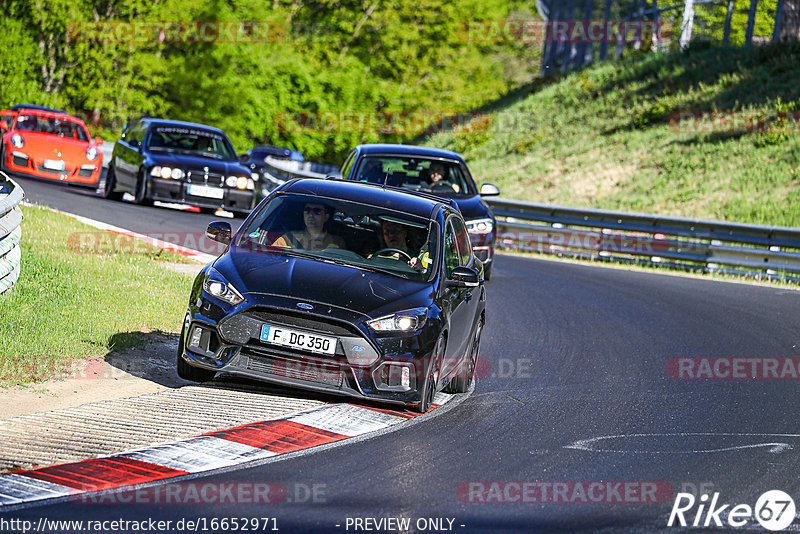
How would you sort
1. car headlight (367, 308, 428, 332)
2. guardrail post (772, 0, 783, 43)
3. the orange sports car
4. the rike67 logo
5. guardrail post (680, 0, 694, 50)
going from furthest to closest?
guardrail post (680, 0, 694, 50)
guardrail post (772, 0, 783, 43)
the orange sports car
car headlight (367, 308, 428, 332)
the rike67 logo

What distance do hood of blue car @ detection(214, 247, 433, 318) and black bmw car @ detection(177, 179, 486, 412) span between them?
10mm

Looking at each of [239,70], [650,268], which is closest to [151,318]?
[650,268]

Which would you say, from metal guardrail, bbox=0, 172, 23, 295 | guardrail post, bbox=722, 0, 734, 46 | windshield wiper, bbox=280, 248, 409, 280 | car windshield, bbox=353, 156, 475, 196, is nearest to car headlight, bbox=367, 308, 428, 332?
windshield wiper, bbox=280, 248, 409, 280

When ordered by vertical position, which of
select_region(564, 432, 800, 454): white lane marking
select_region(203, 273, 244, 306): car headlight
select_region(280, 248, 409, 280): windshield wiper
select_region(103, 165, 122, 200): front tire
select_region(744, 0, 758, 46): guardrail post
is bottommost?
select_region(103, 165, 122, 200): front tire

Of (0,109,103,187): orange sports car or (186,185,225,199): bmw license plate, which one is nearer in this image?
(186,185,225,199): bmw license plate

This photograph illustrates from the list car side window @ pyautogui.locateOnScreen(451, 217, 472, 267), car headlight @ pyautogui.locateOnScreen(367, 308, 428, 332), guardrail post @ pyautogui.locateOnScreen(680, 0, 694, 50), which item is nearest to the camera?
car headlight @ pyautogui.locateOnScreen(367, 308, 428, 332)

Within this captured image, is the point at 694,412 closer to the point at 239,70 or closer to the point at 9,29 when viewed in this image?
the point at 9,29

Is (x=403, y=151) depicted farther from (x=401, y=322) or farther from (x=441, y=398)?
(x=401, y=322)

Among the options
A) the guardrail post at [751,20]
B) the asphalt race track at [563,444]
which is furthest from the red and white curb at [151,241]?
the guardrail post at [751,20]

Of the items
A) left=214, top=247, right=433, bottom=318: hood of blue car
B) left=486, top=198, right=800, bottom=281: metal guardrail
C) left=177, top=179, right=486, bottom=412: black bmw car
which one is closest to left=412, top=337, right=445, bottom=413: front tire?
left=177, top=179, right=486, bottom=412: black bmw car

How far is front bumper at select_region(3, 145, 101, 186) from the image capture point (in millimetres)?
24828

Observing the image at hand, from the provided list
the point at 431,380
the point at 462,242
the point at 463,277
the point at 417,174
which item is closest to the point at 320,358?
the point at 431,380

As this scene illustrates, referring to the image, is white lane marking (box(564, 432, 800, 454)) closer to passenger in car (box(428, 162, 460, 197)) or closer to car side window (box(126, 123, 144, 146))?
passenger in car (box(428, 162, 460, 197))

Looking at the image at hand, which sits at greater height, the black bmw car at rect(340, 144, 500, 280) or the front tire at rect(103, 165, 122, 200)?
the black bmw car at rect(340, 144, 500, 280)
